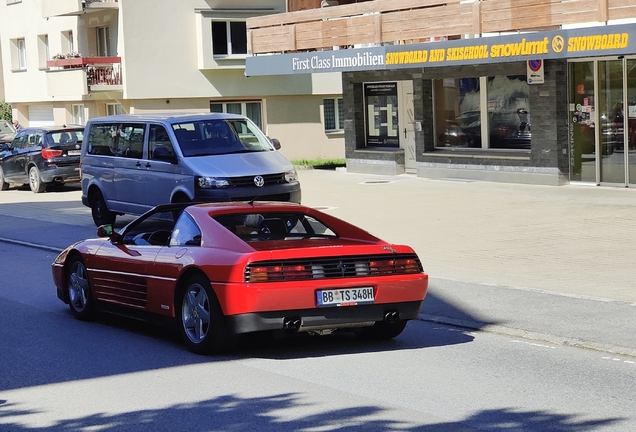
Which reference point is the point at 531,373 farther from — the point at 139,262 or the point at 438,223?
the point at 438,223

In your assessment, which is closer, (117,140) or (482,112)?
(117,140)

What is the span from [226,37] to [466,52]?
58.3ft

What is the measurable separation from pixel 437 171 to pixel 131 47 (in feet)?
50.1

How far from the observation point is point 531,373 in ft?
27.2

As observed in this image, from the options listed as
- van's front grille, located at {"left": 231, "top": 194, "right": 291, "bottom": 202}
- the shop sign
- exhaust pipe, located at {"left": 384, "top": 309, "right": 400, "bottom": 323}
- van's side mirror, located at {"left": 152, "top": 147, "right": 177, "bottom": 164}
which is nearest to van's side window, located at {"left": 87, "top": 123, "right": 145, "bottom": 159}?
van's side mirror, located at {"left": 152, "top": 147, "right": 177, "bottom": 164}

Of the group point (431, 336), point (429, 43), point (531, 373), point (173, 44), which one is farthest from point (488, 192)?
point (173, 44)

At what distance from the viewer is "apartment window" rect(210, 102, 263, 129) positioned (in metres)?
41.4

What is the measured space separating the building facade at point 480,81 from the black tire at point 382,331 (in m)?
11.9

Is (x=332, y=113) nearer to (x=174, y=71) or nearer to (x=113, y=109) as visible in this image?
(x=174, y=71)

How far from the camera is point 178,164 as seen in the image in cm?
1830

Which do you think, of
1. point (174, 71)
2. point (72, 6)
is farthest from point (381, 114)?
point (72, 6)

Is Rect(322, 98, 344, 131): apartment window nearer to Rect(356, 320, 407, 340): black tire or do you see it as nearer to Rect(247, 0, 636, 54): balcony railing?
Rect(247, 0, 636, 54): balcony railing

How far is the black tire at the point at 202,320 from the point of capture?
8797mm

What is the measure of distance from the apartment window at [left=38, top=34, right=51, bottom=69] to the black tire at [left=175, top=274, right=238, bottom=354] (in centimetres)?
3785
